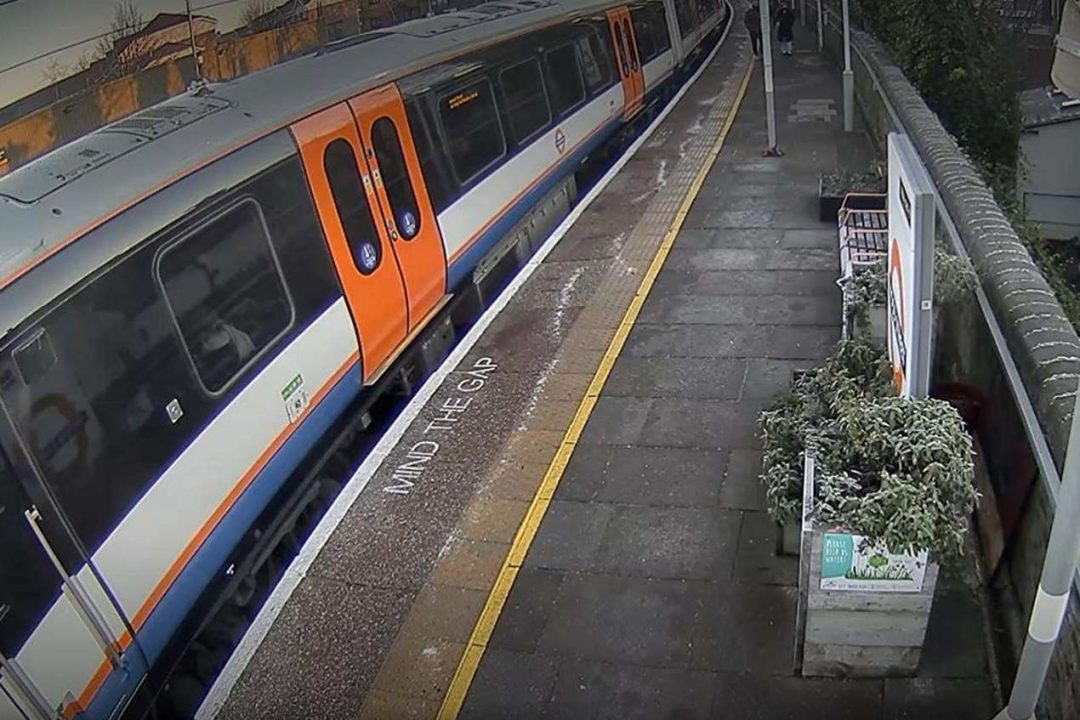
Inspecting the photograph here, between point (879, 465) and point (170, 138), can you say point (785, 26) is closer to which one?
point (170, 138)

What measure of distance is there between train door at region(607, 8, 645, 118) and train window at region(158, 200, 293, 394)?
886cm

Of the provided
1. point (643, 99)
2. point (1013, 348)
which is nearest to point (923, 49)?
point (643, 99)

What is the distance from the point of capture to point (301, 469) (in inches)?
234

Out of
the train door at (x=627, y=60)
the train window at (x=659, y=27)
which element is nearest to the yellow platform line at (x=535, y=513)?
the train door at (x=627, y=60)

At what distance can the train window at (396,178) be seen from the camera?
7.02 meters

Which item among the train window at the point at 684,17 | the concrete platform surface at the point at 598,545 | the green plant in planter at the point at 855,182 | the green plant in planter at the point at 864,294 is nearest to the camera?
the concrete platform surface at the point at 598,545

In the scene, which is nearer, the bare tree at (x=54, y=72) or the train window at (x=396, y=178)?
the train window at (x=396, y=178)

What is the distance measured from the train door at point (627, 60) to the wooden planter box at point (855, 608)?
10575mm

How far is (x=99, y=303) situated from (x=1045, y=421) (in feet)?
13.1

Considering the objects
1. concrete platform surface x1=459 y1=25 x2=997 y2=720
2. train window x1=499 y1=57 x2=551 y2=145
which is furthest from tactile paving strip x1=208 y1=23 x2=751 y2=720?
train window x1=499 y1=57 x2=551 y2=145

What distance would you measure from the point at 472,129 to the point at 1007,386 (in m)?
5.72

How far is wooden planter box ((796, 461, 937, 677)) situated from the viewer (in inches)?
139

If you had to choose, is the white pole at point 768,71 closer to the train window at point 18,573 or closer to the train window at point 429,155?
the train window at point 429,155

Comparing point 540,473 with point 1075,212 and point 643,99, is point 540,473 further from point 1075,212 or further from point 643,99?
point 1075,212
